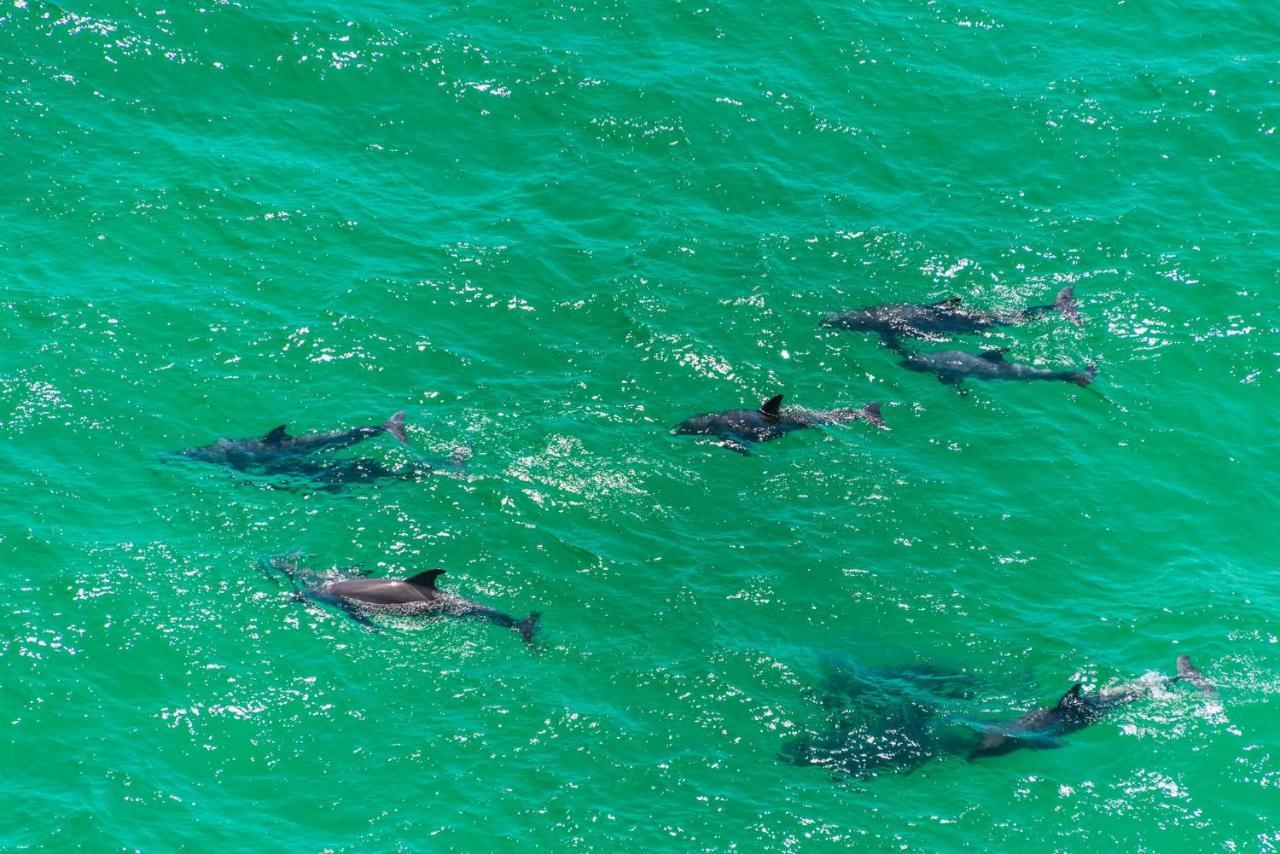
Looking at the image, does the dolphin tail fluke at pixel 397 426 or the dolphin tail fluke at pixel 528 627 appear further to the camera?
the dolphin tail fluke at pixel 397 426

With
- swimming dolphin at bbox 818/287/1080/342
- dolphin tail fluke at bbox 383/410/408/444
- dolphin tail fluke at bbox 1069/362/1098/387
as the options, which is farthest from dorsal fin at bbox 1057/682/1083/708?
dolphin tail fluke at bbox 383/410/408/444

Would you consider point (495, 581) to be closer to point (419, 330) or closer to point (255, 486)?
point (255, 486)

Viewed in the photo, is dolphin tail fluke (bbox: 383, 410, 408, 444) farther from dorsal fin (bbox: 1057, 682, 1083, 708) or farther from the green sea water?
dorsal fin (bbox: 1057, 682, 1083, 708)

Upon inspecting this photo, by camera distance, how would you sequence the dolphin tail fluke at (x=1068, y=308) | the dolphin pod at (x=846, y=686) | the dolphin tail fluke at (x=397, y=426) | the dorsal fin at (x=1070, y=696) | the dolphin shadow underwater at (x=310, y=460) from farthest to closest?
the dolphin tail fluke at (x=1068, y=308), the dolphin tail fluke at (x=397, y=426), the dolphin shadow underwater at (x=310, y=460), the dorsal fin at (x=1070, y=696), the dolphin pod at (x=846, y=686)

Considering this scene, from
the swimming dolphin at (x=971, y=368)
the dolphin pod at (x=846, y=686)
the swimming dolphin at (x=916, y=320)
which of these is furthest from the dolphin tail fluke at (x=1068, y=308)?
the dolphin pod at (x=846, y=686)

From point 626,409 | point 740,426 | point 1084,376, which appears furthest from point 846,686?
point 1084,376

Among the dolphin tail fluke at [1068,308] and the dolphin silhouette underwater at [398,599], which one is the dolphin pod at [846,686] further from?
the dolphin tail fluke at [1068,308]
